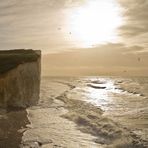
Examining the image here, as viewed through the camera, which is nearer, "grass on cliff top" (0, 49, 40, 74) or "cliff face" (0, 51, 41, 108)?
"cliff face" (0, 51, 41, 108)

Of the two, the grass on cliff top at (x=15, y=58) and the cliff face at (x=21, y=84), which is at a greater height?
the grass on cliff top at (x=15, y=58)

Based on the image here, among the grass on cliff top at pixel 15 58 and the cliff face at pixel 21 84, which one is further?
the grass on cliff top at pixel 15 58

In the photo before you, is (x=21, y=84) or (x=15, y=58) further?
(x=15, y=58)

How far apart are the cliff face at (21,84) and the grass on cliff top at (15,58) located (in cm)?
11

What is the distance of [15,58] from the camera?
23.5 m

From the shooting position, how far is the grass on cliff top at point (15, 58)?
22073 mm

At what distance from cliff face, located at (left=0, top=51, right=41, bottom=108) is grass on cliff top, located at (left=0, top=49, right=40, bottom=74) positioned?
0.11 meters

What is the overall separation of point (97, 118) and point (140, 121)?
258 centimetres

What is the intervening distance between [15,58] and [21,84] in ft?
6.88

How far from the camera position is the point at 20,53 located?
25.6 metres

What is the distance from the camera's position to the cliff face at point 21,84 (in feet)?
69.3

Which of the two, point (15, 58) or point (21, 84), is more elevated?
point (15, 58)

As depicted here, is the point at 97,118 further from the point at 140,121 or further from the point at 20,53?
the point at 20,53

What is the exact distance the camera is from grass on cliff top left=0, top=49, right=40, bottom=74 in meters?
22.1
